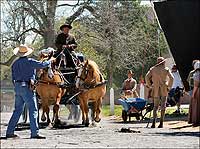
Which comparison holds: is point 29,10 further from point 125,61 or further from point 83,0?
point 125,61

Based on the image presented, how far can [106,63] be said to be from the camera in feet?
149

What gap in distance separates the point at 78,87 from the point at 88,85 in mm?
305

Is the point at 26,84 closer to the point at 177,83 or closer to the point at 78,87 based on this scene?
the point at 78,87

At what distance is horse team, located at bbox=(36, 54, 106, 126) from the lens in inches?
700

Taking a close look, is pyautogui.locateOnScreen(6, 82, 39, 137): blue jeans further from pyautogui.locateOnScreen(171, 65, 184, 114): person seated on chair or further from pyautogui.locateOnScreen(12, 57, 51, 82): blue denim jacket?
pyautogui.locateOnScreen(171, 65, 184, 114): person seated on chair

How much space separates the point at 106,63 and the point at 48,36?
36.8 ft

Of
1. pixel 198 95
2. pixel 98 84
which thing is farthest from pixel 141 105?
pixel 198 95

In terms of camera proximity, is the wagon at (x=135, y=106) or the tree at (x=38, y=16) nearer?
the wagon at (x=135, y=106)

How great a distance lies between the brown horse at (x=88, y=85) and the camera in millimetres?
17891

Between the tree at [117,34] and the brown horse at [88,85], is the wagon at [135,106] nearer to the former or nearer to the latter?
the brown horse at [88,85]

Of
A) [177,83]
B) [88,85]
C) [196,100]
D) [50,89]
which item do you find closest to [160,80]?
[196,100]

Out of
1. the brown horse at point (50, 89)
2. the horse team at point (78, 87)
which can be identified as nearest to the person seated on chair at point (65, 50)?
the horse team at point (78, 87)

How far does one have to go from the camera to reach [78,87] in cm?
1786

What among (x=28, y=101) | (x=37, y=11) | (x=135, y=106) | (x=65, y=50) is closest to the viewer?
(x=28, y=101)
